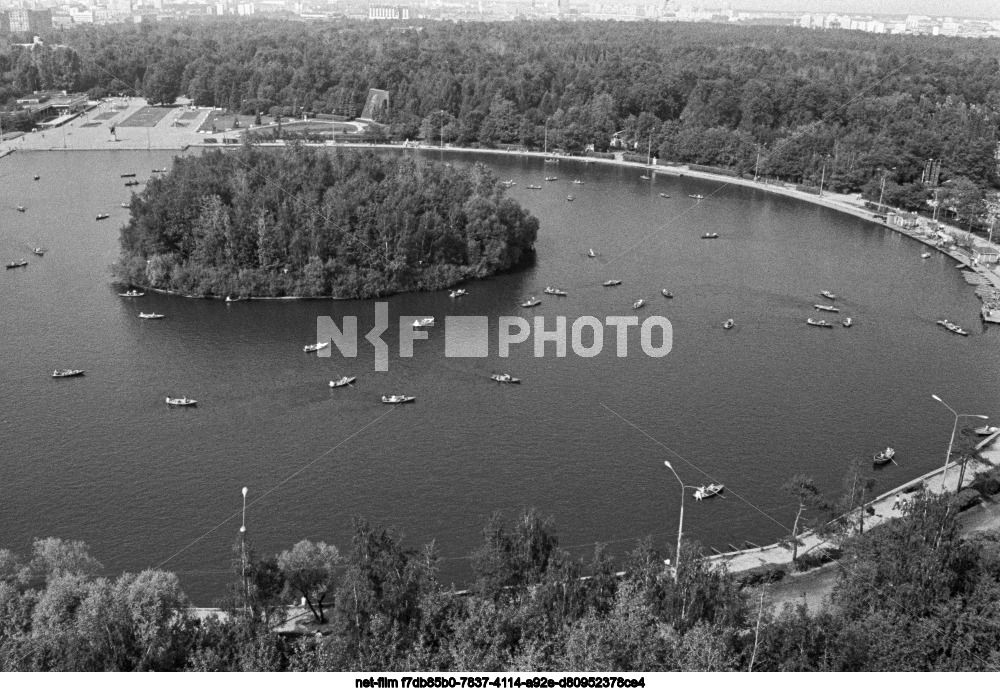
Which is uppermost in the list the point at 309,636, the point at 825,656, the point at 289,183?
the point at 289,183

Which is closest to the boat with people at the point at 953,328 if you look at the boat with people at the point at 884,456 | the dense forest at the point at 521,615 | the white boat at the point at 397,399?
the boat with people at the point at 884,456

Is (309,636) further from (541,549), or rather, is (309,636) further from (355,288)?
(355,288)

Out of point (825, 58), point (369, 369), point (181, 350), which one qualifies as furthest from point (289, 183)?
point (825, 58)

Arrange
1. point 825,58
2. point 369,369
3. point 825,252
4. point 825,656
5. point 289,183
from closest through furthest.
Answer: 1. point 825,656
2. point 369,369
3. point 289,183
4. point 825,252
5. point 825,58

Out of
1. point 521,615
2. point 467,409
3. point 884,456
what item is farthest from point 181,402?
point 884,456

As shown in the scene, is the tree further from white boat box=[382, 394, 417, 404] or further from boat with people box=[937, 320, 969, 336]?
boat with people box=[937, 320, 969, 336]

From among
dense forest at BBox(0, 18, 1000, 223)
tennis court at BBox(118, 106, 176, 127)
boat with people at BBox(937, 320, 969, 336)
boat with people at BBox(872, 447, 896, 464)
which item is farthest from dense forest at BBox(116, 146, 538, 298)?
tennis court at BBox(118, 106, 176, 127)

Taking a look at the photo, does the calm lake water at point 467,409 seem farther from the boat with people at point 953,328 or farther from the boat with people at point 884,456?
the boat with people at point 953,328
